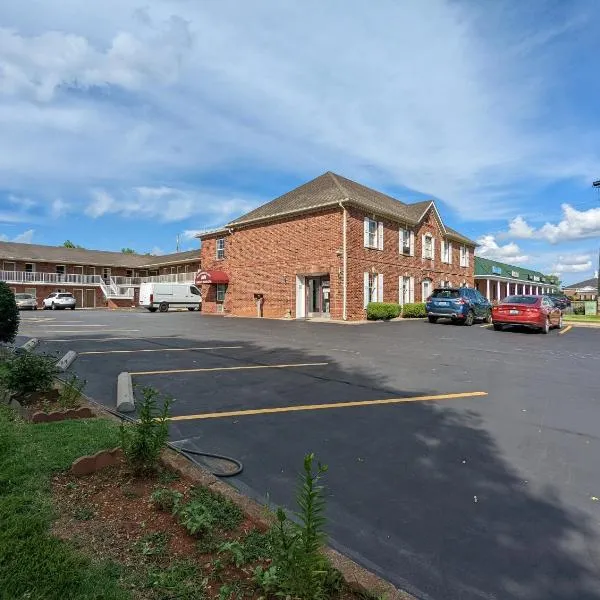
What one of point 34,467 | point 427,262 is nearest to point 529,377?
point 34,467

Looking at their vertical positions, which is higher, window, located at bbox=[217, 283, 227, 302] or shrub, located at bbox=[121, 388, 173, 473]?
window, located at bbox=[217, 283, 227, 302]

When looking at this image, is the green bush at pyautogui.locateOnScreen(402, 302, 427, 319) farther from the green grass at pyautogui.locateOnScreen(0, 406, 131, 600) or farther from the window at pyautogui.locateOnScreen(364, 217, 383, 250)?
the green grass at pyautogui.locateOnScreen(0, 406, 131, 600)

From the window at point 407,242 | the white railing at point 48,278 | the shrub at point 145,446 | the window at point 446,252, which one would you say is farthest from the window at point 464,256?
the white railing at point 48,278

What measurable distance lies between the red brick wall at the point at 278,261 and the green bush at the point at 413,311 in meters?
5.30

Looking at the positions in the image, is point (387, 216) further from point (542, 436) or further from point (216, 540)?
point (216, 540)

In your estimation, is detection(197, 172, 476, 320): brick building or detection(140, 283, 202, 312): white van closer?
detection(197, 172, 476, 320): brick building

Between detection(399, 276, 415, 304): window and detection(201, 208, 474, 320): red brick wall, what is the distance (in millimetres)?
397

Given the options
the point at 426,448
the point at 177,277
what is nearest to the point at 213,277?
the point at 177,277

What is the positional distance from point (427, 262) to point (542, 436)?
26.6 m

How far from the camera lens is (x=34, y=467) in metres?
3.34

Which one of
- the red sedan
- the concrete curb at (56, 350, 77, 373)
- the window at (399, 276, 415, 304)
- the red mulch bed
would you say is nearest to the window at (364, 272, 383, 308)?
the window at (399, 276, 415, 304)

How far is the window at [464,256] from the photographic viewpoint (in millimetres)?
35812

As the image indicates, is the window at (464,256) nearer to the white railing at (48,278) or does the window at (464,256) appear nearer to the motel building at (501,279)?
the motel building at (501,279)

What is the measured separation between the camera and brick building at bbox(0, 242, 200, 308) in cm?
4341
